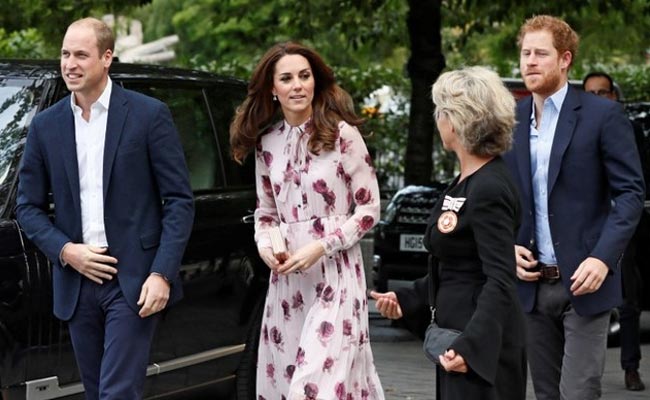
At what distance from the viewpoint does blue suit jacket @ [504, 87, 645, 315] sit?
6.12 metres

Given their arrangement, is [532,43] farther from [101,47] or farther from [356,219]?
[101,47]

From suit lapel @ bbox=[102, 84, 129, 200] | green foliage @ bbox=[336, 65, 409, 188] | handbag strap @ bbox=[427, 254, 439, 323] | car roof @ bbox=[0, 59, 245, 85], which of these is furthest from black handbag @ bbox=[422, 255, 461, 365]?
green foliage @ bbox=[336, 65, 409, 188]

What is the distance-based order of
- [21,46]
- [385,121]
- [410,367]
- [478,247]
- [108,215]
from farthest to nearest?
[21,46] < [385,121] < [410,367] < [108,215] < [478,247]

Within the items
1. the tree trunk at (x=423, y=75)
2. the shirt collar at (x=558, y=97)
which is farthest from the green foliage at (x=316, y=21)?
the shirt collar at (x=558, y=97)

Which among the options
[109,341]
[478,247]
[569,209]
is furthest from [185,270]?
[478,247]

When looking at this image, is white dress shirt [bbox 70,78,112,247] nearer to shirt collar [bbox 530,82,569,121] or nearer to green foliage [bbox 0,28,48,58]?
shirt collar [bbox 530,82,569,121]

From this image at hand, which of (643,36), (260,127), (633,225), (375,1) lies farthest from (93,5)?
(633,225)

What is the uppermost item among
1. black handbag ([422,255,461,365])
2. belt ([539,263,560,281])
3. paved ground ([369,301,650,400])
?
black handbag ([422,255,461,365])

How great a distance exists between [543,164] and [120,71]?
2.39 metres

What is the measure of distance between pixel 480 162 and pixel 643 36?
45.4ft

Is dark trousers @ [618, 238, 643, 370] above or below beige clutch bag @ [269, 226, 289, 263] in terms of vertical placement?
below

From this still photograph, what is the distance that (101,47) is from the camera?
608 centimetres

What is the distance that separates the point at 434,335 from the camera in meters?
5.12

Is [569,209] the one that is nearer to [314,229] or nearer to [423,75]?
[314,229]
